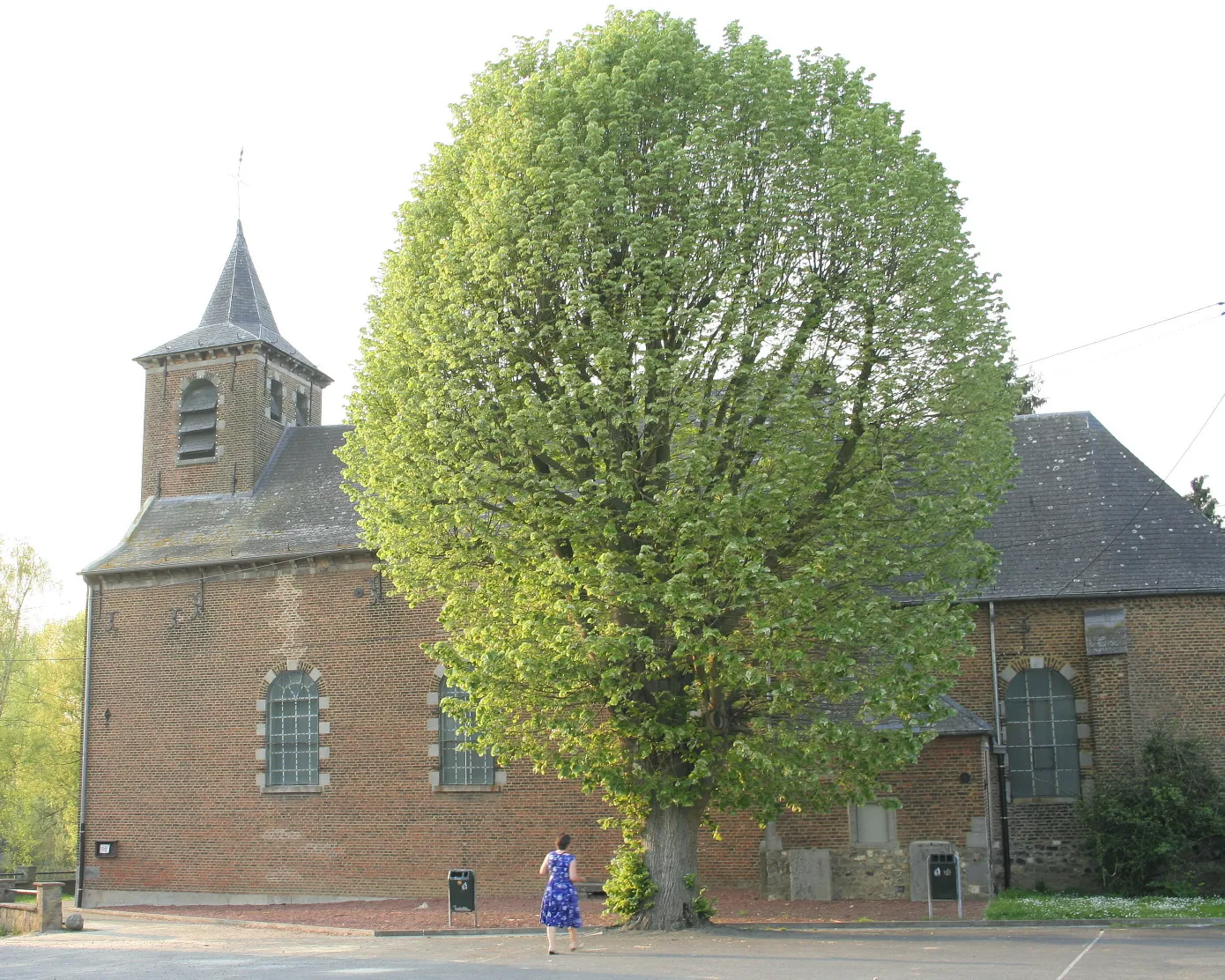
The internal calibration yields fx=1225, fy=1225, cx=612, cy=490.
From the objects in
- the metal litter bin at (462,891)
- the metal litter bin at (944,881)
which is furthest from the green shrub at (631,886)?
the metal litter bin at (944,881)

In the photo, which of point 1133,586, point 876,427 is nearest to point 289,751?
point 876,427

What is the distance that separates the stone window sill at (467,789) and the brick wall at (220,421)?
8697mm

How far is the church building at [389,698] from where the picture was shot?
67.6ft

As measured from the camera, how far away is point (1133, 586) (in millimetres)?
20875

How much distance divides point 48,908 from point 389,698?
22.4 ft

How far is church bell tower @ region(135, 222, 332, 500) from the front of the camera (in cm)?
2770

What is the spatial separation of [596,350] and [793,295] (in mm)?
2571

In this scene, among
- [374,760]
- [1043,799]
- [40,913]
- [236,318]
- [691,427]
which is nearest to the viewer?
[691,427]

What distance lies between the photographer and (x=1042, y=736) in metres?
21.4

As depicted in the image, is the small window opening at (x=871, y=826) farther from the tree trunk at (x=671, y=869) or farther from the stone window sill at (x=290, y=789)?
the stone window sill at (x=290, y=789)

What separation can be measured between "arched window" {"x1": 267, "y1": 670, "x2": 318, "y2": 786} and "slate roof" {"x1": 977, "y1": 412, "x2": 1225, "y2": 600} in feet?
42.5

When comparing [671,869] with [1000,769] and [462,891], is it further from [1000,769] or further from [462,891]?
[1000,769]

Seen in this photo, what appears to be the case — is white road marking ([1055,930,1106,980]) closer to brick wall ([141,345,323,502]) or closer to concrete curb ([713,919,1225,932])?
concrete curb ([713,919,1225,932])

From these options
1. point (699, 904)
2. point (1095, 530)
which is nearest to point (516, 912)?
point (699, 904)
